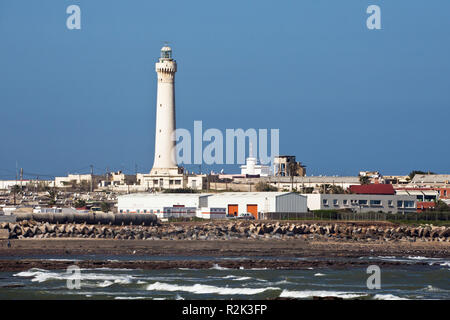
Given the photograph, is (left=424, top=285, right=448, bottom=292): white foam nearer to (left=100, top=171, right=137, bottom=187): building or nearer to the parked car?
the parked car

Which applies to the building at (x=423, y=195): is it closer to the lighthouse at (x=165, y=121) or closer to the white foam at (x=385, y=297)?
the lighthouse at (x=165, y=121)

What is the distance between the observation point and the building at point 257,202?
213 ft

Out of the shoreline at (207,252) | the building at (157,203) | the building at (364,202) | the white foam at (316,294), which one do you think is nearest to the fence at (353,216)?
the building at (364,202)

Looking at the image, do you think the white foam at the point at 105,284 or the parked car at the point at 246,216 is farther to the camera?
the parked car at the point at 246,216

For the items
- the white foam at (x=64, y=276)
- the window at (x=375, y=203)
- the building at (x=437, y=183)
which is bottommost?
the white foam at (x=64, y=276)

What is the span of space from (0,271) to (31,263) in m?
2.35

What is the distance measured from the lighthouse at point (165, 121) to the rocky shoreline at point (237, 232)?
30.7 m

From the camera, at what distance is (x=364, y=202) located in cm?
7031

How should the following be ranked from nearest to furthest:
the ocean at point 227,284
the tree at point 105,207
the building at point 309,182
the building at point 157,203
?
the ocean at point 227,284, the building at point 157,203, the tree at point 105,207, the building at point 309,182

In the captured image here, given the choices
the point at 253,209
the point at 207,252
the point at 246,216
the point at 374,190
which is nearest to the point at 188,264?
the point at 207,252

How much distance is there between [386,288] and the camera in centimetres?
3039

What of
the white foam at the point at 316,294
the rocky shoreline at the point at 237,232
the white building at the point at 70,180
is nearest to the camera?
the white foam at the point at 316,294

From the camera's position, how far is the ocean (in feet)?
91.8

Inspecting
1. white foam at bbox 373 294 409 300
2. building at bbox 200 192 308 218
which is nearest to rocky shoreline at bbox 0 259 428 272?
white foam at bbox 373 294 409 300
